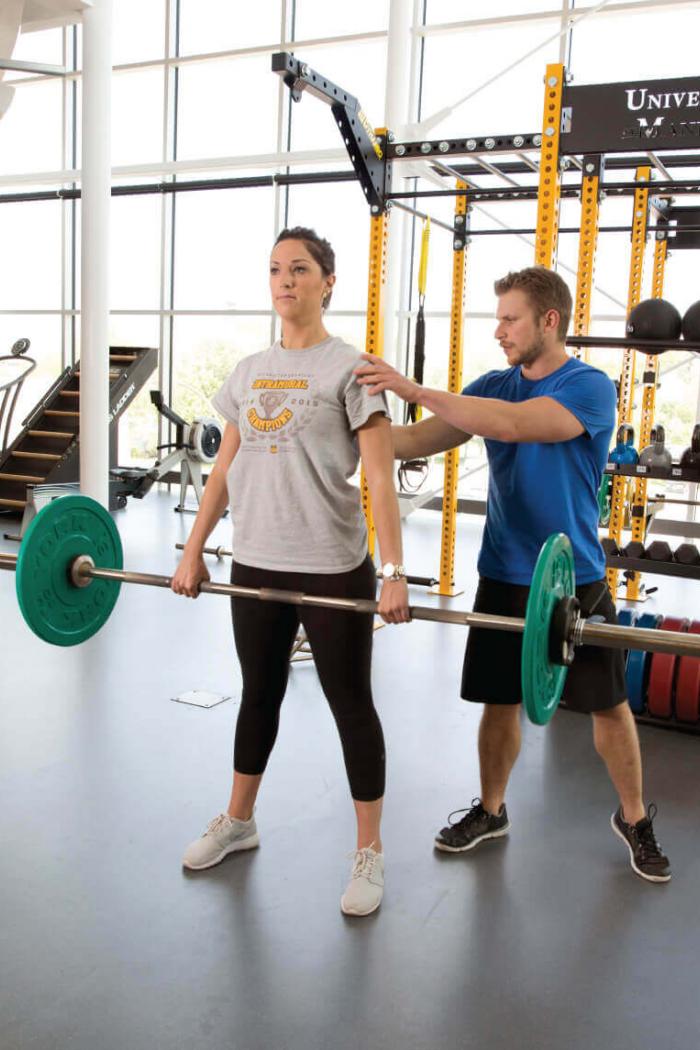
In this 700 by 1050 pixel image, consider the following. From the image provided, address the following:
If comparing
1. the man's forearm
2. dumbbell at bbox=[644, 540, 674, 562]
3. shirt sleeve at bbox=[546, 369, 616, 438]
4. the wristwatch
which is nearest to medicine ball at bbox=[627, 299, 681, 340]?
dumbbell at bbox=[644, 540, 674, 562]

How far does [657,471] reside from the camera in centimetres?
362

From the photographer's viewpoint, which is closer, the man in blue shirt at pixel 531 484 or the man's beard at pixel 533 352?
the man in blue shirt at pixel 531 484

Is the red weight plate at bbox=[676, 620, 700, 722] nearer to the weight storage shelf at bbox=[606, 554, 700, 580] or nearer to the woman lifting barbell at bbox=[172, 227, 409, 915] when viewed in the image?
the weight storage shelf at bbox=[606, 554, 700, 580]

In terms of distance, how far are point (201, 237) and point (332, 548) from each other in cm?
756

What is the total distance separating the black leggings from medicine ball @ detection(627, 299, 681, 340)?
1867mm

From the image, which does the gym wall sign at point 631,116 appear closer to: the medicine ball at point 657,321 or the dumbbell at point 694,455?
the medicine ball at point 657,321

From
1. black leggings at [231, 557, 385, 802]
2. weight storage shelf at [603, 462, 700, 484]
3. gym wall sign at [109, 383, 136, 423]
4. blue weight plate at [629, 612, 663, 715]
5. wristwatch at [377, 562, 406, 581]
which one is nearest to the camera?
wristwatch at [377, 562, 406, 581]

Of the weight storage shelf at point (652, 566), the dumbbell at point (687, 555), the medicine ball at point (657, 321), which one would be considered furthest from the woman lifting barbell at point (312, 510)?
the dumbbell at point (687, 555)

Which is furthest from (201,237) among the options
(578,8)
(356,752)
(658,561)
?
(356,752)

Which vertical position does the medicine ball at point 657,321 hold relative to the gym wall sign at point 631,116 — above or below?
below

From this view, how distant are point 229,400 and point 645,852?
143cm

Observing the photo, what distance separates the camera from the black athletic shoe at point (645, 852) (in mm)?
2143

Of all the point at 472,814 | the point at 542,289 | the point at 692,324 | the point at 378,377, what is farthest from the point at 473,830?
the point at 692,324

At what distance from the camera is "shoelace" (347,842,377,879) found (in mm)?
1984
